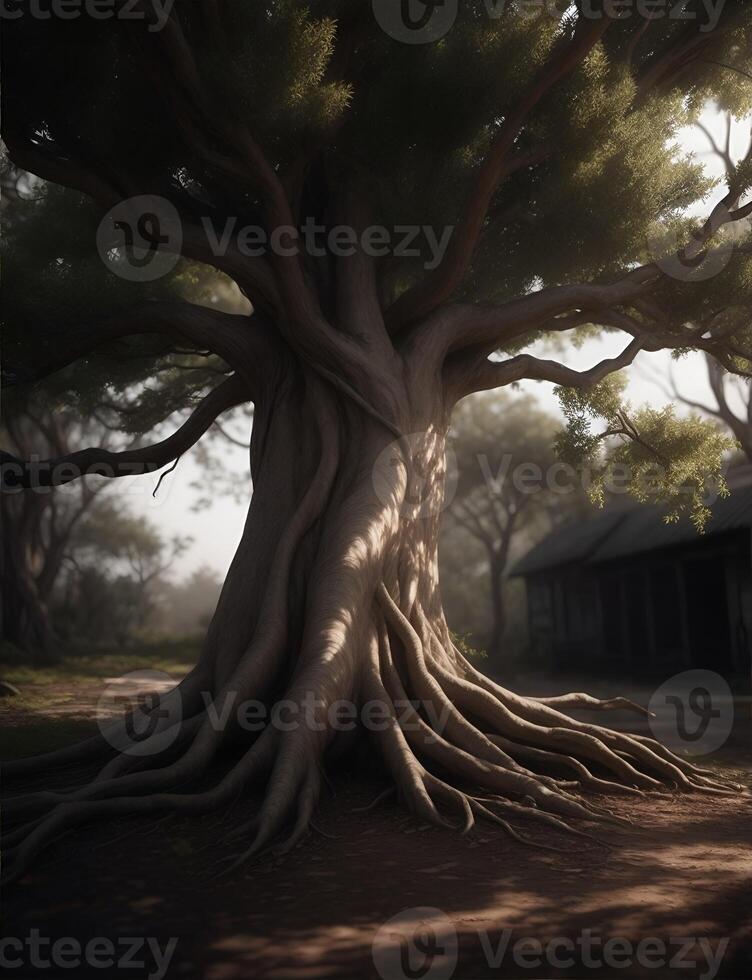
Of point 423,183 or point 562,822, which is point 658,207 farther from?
point 562,822

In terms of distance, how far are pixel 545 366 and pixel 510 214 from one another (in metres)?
2.11

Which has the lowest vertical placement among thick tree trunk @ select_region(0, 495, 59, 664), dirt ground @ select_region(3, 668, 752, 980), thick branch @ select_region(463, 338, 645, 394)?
dirt ground @ select_region(3, 668, 752, 980)

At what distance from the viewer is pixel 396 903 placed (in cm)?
458

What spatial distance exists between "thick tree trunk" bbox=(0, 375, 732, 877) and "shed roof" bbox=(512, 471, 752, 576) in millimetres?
9598

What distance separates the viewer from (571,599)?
26969 millimetres

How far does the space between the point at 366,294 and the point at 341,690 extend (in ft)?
15.5

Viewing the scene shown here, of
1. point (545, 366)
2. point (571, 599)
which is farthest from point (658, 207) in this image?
point (571, 599)

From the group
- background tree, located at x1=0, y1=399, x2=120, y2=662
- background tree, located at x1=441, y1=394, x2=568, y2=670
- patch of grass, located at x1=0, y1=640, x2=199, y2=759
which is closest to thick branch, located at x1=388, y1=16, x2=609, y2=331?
patch of grass, located at x1=0, y1=640, x2=199, y2=759

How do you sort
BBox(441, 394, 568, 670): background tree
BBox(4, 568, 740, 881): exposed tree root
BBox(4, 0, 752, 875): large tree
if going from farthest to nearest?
BBox(441, 394, 568, 670): background tree < BBox(4, 0, 752, 875): large tree < BBox(4, 568, 740, 881): exposed tree root

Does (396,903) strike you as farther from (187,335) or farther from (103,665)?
(103,665)

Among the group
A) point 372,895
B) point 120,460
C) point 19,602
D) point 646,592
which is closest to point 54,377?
point 120,460

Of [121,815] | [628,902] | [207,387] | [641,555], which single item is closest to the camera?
[628,902]

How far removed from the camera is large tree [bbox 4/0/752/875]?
699 centimetres

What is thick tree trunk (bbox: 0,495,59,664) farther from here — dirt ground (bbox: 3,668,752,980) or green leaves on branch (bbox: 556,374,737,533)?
dirt ground (bbox: 3,668,752,980)
